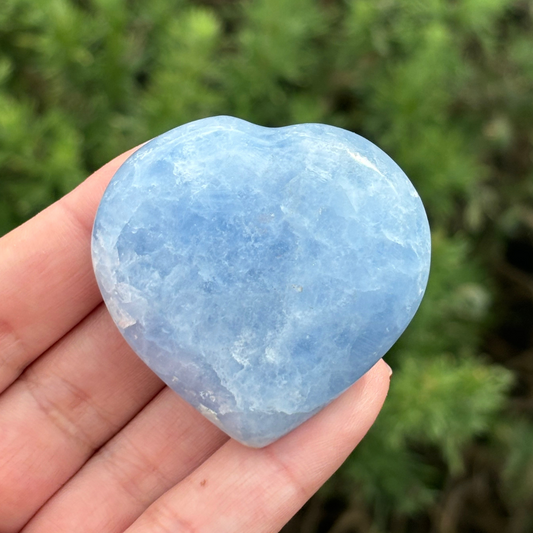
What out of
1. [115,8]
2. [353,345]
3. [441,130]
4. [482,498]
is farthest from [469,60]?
[482,498]

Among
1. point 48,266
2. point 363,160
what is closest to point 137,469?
point 48,266

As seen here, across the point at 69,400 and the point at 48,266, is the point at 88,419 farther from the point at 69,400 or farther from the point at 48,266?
the point at 48,266

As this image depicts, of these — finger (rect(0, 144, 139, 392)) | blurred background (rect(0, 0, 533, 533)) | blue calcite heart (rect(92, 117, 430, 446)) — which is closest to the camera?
blue calcite heart (rect(92, 117, 430, 446))

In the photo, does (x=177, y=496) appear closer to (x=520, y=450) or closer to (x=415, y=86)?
(x=520, y=450)

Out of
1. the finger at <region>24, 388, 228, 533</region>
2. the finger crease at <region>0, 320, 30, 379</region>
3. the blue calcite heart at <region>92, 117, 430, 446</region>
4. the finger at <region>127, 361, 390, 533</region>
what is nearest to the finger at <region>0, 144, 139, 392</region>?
the finger crease at <region>0, 320, 30, 379</region>

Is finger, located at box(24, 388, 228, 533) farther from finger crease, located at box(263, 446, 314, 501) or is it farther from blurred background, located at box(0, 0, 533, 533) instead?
blurred background, located at box(0, 0, 533, 533)
